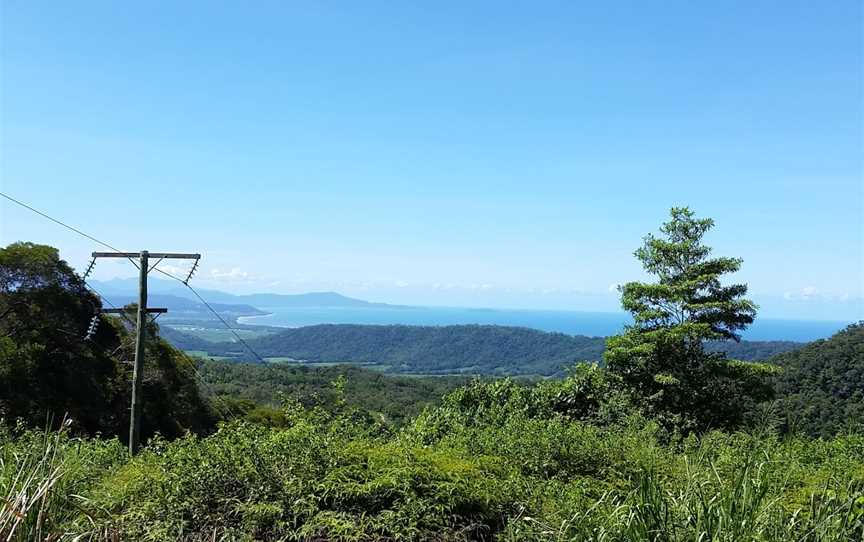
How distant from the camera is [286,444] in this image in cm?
455

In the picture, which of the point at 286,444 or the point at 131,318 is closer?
the point at 286,444

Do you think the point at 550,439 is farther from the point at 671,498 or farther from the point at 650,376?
the point at 650,376

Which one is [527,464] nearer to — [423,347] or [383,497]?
[383,497]

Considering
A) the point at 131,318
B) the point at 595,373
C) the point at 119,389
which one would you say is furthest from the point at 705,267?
the point at 119,389

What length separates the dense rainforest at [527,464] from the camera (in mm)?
2920

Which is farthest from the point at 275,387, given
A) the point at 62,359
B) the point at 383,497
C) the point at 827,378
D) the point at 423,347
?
the point at 423,347

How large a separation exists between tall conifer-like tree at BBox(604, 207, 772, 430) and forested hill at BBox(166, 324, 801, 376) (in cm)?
10947

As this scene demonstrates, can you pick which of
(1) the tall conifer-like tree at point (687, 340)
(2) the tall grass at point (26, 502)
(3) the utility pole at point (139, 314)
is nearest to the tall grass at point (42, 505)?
(2) the tall grass at point (26, 502)

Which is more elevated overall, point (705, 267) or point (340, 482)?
point (705, 267)

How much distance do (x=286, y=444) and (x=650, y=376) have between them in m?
10.8

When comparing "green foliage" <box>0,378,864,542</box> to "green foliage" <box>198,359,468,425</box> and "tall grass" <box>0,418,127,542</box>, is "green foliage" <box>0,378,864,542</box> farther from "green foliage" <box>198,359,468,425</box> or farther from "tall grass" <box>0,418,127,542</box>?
"green foliage" <box>198,359,468,425</box>

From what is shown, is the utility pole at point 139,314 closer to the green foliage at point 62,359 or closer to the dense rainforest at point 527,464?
the dense rainforest at point 527,464

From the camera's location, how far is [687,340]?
13961 mm

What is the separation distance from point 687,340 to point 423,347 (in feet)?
503
